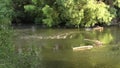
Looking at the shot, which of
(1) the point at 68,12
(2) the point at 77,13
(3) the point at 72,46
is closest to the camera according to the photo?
(3) the point at 72,46

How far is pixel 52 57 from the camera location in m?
27.3

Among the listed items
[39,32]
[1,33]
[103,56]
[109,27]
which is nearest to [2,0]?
[39,32]

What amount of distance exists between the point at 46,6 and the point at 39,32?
634 cm

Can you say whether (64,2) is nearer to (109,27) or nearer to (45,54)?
(109,27)

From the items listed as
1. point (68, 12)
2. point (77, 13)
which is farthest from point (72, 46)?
point (68, 12)

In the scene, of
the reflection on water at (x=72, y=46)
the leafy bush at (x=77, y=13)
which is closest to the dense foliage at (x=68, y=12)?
the leafy bush at (x=77, y=13)

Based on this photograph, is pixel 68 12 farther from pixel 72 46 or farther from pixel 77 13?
pixel 72 46

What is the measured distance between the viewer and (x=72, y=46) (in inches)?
1222

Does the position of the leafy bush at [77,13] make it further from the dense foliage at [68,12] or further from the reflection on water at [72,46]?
the reflection on water at [72,46]

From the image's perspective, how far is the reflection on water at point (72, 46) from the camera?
985 inches

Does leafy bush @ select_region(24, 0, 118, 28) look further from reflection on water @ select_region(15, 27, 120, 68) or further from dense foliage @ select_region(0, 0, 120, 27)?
reflection on water @ select_region(15, 27, 120, 68)

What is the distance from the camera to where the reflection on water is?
25016 mm

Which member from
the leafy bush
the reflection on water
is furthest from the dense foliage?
the reflection on water

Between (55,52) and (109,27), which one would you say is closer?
(55,52)
